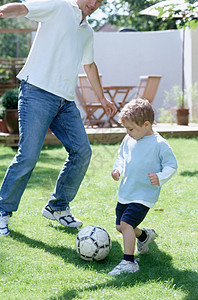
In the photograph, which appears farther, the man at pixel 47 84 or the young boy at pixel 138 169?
the man at pixel 47 84

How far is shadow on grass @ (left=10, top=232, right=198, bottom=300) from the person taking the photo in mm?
2389

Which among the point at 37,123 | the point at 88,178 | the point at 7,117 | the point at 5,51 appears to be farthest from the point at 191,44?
the point at 5,51

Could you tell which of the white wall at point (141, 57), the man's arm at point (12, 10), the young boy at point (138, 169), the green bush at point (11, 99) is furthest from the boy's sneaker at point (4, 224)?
the white wall at point (141, 57)

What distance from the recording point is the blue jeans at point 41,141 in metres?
3.08

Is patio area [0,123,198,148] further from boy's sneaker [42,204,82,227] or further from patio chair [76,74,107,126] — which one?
boy's sneaker [42,204,82,227]

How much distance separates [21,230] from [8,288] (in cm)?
101

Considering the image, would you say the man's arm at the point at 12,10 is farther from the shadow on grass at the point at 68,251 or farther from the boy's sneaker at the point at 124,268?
the boy's sneaker at the point at 124,268

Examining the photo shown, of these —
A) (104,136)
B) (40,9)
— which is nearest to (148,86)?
(104,136)

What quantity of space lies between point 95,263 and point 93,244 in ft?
0.41

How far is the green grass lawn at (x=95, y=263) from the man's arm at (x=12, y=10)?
153cm

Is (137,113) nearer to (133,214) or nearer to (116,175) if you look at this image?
(116,175)

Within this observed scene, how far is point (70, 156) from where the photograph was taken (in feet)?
11.0

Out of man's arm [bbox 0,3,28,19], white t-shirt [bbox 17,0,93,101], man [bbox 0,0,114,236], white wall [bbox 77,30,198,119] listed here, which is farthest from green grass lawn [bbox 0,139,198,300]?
white wall [bbox 77,30,198,119]

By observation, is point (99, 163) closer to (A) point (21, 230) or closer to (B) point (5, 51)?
(A) point (21, 230)
